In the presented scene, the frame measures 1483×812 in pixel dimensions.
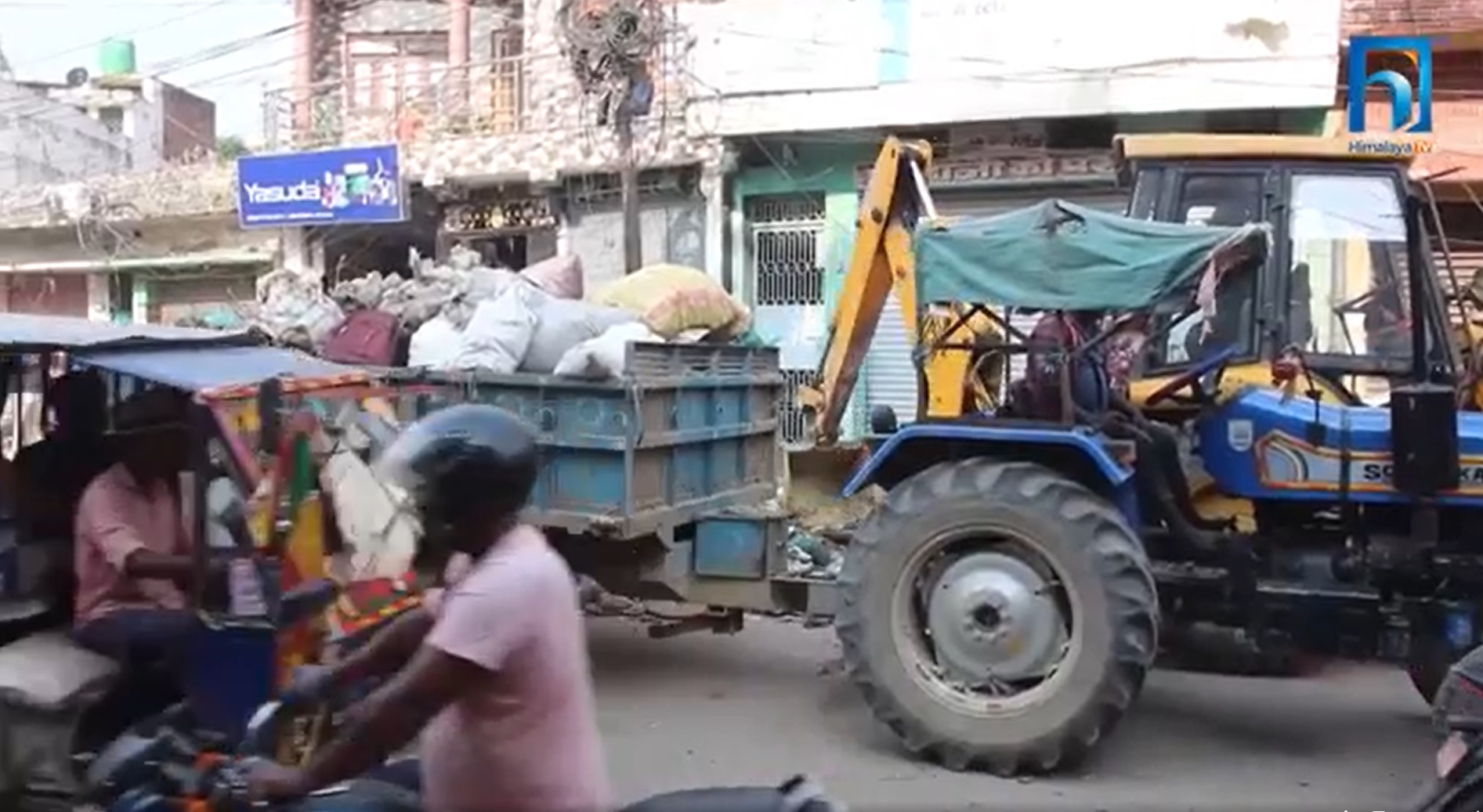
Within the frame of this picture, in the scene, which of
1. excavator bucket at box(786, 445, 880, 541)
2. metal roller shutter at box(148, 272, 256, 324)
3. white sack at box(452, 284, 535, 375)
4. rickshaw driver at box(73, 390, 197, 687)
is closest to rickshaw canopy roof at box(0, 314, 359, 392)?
rickshaw driver at box(73, 390, 197, 687)

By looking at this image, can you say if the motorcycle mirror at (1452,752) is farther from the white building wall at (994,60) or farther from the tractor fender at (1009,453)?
the white building wall at (994,60)

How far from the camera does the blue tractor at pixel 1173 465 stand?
620cm

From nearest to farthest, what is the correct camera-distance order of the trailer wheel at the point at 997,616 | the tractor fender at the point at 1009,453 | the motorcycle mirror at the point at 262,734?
→ 1. the motorcycle mirror at the point at 262,734
2. the trailer wheel at the point at 997,616
3. the tractor fender at the point at 1009,453

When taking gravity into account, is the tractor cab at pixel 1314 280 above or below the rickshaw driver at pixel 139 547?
above

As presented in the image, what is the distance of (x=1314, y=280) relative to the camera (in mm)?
6793

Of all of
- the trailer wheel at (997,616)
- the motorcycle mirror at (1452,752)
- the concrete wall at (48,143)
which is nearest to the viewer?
the motorcycle mirror at (1452,752)

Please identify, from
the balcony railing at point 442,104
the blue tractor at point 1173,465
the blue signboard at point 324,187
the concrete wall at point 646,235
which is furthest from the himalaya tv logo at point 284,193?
the blue tractor at point 1173,465

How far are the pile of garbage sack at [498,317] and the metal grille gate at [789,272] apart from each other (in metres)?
6.49

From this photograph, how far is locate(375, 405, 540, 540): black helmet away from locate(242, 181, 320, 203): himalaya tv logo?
17514 mm

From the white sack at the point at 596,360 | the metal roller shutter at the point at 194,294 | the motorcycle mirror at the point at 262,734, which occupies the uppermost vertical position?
the metal roller shutter at the point at 194,294

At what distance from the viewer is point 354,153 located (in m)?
19.1

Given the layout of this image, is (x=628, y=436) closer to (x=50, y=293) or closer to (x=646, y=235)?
(x=646, y=235)

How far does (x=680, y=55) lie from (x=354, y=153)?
4.43 m

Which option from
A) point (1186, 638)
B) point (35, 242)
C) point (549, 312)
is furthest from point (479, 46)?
point (1186, 638)
